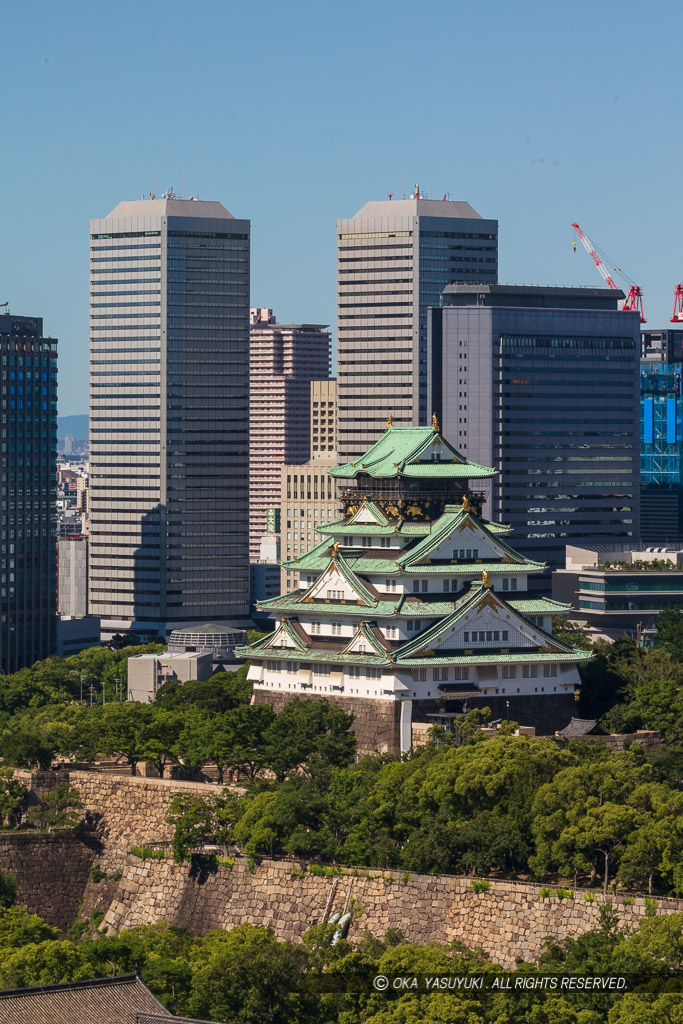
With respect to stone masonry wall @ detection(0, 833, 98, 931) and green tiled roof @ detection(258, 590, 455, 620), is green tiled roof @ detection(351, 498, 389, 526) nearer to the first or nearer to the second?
green tiled roof @ detection(258, 590, 455, 620)

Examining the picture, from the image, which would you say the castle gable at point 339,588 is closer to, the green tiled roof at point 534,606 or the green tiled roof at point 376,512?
the green tiled roof at point 376,512

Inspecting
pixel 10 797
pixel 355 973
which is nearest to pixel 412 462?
pixel 10 797

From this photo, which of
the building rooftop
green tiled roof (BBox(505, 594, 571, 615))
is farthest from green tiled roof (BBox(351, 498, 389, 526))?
the building rooftop

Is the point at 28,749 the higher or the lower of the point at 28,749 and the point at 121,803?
the higher

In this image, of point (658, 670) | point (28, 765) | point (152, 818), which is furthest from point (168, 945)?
point (658, 670)

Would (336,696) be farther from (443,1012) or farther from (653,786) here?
(443,1012)

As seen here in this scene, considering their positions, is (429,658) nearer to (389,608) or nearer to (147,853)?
(389,608)

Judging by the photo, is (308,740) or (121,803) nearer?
(308,740)
